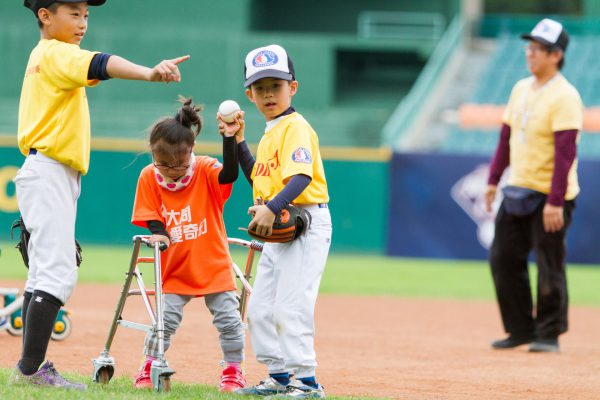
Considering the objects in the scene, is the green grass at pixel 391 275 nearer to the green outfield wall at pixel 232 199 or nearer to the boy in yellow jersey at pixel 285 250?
the green outfield wall at pixel 232 199

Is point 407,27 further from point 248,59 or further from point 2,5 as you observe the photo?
point 248,59

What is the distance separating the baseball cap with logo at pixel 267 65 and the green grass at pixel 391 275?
7507mm

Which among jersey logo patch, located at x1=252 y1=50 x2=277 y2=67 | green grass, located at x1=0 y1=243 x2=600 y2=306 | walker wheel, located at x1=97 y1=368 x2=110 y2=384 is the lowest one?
green grass, located at x1=0 y1=243 x2=600 y2=306

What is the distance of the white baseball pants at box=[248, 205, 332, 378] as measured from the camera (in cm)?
532

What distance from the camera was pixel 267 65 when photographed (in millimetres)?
5375

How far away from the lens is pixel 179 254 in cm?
578

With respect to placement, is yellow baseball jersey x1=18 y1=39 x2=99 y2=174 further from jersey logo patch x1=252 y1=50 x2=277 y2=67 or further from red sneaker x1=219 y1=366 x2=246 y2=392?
red sneaker x1=219 y1=366 x2=246 y2=392

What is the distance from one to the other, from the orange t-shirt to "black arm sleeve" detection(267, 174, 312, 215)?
75 centimetres

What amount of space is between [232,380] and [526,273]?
3.47 metres

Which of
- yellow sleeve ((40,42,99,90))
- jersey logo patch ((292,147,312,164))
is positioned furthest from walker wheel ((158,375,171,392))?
yellow sleeve ((40,42,99,90))

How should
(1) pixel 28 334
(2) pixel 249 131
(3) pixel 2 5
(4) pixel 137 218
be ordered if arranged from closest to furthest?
(1) pixel 28 334, (4) pixel 137 218, (2) pixel 249 131, (3) pixel 2 5

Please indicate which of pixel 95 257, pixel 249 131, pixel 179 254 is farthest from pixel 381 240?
pixel 179 254

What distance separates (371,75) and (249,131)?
5649 mm

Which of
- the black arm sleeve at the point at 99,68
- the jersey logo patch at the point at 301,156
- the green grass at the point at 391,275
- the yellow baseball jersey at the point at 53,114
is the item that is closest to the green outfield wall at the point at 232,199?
the green grass at the point at 391,275
